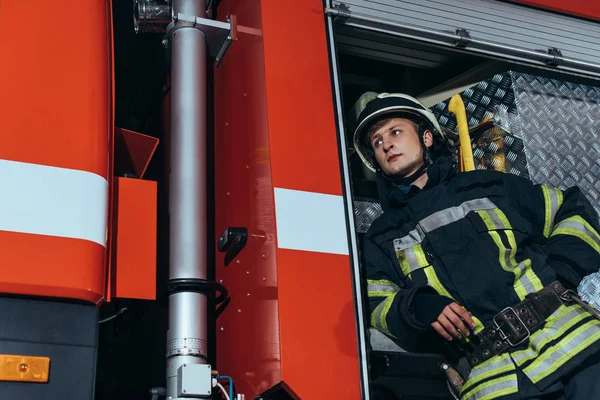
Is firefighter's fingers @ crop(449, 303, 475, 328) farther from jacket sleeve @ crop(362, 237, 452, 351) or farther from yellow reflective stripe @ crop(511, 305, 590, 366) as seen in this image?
yellow reflective stripe @ crop(511, 305, 590, 366)

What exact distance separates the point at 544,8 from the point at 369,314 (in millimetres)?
1527

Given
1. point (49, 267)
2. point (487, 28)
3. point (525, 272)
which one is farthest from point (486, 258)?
point (49, 267)

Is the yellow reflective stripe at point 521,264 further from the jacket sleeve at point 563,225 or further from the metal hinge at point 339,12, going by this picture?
the metal hinge at point 339,12

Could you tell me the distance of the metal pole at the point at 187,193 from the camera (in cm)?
261

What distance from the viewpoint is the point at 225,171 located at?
9.82ft

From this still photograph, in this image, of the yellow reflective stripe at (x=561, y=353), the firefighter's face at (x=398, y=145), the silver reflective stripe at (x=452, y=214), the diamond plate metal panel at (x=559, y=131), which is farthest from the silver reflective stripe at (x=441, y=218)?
the yellow reflective stripe at (x=561, y=353)

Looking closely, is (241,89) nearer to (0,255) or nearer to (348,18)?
(348,18)

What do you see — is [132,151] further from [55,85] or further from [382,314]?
[382,314]

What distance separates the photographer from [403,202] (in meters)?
3.08

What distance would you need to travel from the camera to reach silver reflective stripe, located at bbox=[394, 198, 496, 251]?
294 cm

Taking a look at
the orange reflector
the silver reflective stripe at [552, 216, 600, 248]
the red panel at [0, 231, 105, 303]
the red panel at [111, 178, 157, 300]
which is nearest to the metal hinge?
the red panel at [111, 178, 157, 300]

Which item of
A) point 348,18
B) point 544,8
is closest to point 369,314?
point 348,18

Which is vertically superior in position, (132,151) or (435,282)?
(132,151)

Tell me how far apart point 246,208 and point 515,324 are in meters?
0.98
